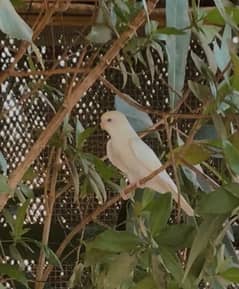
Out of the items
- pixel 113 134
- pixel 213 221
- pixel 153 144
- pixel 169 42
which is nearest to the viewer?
pixel 213 221

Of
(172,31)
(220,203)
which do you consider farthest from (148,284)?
(172,31)

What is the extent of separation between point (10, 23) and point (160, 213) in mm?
231

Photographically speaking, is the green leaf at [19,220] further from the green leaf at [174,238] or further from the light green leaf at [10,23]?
the light green leaf at [10,23]

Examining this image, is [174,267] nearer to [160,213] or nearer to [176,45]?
[160,213]

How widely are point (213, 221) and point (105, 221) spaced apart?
637mm

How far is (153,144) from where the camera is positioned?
1168 mm

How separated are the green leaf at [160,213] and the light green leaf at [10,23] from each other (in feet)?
0.69

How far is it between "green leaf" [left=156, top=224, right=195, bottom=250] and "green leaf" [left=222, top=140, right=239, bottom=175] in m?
0.09

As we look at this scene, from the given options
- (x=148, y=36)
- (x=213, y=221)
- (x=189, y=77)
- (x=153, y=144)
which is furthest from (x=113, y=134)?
(x=189, y=77)

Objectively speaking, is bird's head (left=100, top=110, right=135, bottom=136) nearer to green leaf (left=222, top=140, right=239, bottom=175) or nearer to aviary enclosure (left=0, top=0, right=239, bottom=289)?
aviary enclosure (left=0, top=0, right=239, bottom=289)

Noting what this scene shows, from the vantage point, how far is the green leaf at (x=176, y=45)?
0.67 metres

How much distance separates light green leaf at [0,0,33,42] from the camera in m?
0.47

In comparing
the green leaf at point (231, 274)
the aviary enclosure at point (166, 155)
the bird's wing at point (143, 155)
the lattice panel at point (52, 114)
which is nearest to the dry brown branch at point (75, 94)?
the aviary enclosure at point (166, 155)

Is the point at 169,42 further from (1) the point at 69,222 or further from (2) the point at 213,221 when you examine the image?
(1) the point at 69,222
